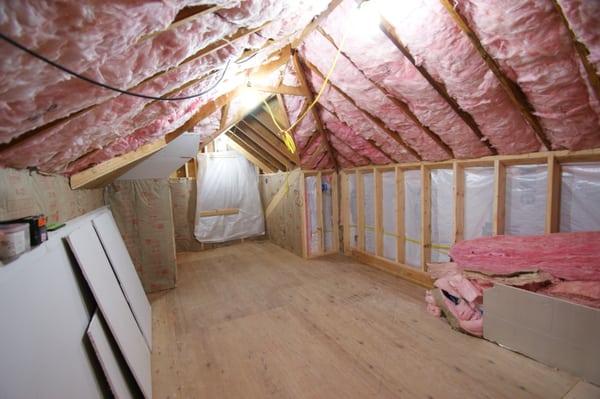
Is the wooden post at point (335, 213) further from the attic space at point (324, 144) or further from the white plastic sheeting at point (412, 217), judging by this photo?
the white plastic sheeting at point (412, 217)

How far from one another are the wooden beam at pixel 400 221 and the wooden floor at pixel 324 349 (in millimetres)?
362

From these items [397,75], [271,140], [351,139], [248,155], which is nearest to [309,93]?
[351,139]

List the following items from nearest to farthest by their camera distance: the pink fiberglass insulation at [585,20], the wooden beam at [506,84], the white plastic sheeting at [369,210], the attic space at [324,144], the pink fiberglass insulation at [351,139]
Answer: the attic space at [324,144] < the pink fiberglass insulation at [585,20] < the wooden beam at [506,84] < the pink fiberglass insulation at [351,139] < the white plastic sheeting at [369,210]

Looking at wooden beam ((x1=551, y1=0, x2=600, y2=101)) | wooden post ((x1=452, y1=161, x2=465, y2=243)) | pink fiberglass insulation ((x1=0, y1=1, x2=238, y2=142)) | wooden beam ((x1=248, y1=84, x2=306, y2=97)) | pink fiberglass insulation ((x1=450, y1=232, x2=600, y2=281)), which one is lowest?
pink fiberglass insulation ((x1=450, y1=232, x2=600, y2=281))

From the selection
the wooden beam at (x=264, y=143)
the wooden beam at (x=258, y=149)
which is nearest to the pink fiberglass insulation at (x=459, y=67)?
the wooden beam at (x=264, y=143)

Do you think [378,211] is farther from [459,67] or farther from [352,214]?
[459,67]

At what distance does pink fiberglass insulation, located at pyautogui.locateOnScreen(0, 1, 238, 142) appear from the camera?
746mm

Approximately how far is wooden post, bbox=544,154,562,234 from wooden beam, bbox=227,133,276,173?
4.58 m

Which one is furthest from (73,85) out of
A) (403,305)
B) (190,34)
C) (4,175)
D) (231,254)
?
(231,254)

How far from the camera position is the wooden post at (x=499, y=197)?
276 cm

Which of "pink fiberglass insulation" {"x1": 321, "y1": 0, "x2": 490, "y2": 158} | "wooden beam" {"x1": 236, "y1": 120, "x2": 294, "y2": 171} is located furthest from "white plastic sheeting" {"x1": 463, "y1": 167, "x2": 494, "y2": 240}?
"wooden beam" {"x1": 236, "y1": 120, "x2": 294, "y2": 171}

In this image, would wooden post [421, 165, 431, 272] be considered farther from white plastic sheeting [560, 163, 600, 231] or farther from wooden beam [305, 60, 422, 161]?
white plastic sheeting [560, 163, 600, 231]

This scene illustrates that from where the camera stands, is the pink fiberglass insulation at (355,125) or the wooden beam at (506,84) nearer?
the wooden beam at (506,84)

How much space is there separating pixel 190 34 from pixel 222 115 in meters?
2.52
